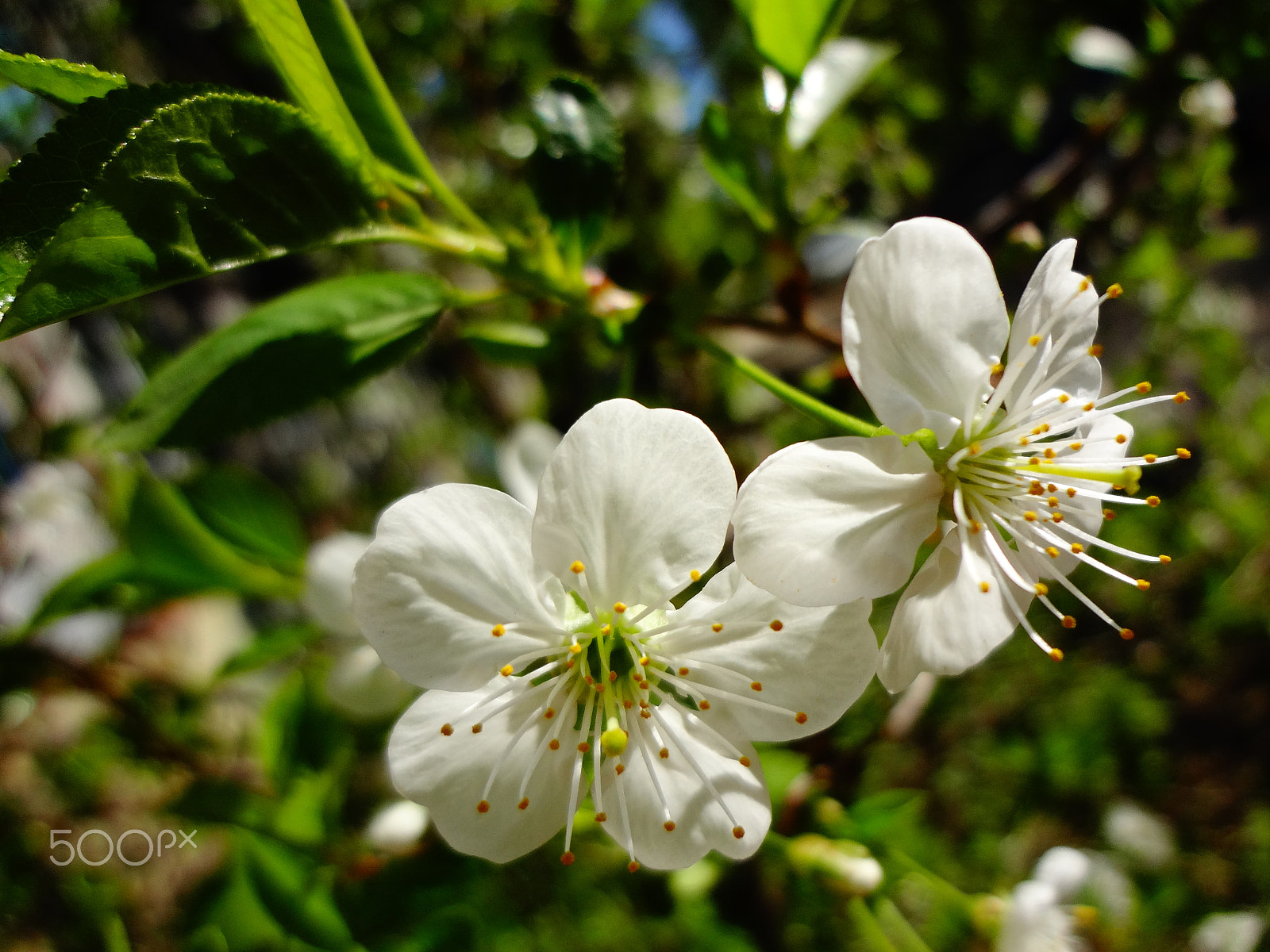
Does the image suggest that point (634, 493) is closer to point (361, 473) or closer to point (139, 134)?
point (139, 134)

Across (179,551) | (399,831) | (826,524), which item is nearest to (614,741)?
(826,524)

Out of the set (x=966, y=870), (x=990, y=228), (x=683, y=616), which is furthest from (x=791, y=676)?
(x=966, y=870)

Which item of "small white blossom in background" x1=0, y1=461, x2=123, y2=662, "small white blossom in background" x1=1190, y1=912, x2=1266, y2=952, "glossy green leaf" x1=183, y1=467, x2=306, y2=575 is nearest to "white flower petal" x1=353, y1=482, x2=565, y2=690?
"glossy green leaf" x1=183, y1=467, x2=306, y2=575

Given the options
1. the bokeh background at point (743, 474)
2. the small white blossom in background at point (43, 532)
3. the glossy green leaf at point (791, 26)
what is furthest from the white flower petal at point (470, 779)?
the small white blossom in background at point (43, 532)

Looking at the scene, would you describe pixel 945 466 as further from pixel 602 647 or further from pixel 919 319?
pixel 602 647

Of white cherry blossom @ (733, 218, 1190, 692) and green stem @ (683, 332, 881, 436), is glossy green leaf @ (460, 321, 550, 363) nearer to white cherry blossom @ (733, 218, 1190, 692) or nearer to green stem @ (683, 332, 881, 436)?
green stem @ (683, 332, 881, 436)

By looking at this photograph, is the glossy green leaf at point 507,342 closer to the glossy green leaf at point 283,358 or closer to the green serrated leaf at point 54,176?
the glossy green leaf at point 283,358
